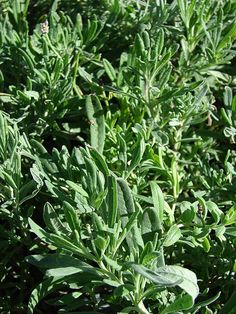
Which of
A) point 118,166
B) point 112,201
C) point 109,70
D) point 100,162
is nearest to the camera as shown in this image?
point 112,201

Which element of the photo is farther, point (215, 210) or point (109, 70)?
point (109, 70)

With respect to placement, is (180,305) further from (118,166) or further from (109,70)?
(109,70)

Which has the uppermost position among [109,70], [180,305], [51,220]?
[109,70]

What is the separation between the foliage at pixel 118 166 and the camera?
4.58 ft

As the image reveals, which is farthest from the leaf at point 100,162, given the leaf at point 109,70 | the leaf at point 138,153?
the leaf at point 109,70

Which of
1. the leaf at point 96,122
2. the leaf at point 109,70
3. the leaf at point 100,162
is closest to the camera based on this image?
the leaf at point 100,162

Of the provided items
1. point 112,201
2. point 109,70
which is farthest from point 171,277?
point 109,70

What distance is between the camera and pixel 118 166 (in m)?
1.73

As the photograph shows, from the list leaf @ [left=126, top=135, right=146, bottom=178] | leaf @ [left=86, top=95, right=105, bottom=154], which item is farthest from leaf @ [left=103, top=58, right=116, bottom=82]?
leaf @ [left=126, top=135, right=146, bottom=178]

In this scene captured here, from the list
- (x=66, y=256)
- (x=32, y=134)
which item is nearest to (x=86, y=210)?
(x=66, y=256)

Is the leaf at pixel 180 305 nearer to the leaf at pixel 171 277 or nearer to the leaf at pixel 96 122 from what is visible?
the leaf at pixel 171 277

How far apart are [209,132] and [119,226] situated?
0.79 metres

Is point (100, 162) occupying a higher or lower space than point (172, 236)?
higher

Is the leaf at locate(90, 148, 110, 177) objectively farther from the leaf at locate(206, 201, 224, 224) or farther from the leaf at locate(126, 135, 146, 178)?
the leaf at locate(206, 201, 224, 224)
